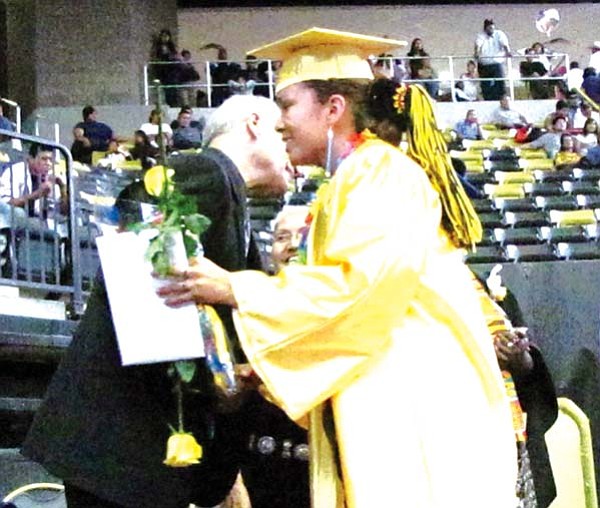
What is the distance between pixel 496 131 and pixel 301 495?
14743mm

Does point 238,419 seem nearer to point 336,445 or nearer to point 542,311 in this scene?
point 336,445

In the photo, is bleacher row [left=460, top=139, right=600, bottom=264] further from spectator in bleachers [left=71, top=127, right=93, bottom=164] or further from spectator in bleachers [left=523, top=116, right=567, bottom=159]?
spectator in bleachers [left=71, top=127, right=93, bottom=164]

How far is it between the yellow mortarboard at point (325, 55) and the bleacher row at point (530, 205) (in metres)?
7.32

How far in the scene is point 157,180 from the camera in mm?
3338

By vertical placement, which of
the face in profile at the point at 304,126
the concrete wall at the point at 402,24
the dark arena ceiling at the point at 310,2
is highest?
the dark arena ceiling at the point at 310,2

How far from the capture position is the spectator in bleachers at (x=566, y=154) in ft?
53.2

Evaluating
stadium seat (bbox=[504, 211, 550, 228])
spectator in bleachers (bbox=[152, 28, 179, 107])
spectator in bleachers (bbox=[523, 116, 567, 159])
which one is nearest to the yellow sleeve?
stadium seat (bbox=[504, 211, 550, 228])

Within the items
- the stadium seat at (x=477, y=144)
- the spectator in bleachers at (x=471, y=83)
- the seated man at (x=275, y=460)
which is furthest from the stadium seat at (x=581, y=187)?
the seated man at (x=275, y=460)

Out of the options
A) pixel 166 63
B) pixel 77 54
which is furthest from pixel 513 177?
pixel 77 54

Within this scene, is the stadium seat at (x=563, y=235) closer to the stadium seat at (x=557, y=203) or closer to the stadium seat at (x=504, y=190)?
the stadium seat at (x=557, y=203)

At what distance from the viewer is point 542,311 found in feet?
24.3

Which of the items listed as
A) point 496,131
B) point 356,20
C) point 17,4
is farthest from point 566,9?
point 17,4

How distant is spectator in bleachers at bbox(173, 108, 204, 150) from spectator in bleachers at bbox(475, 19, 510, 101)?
5586mm

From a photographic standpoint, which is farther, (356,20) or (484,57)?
(356,20)
